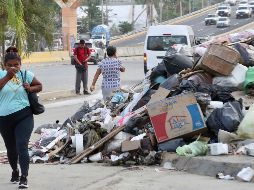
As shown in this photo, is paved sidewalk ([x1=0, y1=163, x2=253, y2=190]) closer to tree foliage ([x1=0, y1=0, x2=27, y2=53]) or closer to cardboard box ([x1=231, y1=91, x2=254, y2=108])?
cardboard box ([x1=231, y1=91, x2=254, y2=108])

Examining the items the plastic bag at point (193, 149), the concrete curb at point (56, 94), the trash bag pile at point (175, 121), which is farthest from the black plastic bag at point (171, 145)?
the concrete curb at point (56, 94)

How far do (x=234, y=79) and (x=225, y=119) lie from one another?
5.48ft

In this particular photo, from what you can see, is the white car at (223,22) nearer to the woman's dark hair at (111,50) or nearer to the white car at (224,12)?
the white car at (224,12)

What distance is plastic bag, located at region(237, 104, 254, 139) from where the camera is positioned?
8672 millimetres

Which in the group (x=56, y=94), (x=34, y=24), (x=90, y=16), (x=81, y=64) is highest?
(x=90, y=16)

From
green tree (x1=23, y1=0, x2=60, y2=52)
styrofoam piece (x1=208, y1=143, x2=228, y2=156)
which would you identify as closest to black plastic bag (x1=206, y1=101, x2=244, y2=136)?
styrofoam piece (x1=208, y1=143, x2=228, y2=156)

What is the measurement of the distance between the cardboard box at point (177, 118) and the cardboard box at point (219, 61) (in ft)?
5.01

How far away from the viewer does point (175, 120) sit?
9.05 m

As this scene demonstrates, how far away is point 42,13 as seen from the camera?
806 inches

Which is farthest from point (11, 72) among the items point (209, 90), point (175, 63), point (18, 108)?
point (175, 63)

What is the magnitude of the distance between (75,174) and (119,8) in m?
117

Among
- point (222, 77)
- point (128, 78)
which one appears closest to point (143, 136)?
point (222, 77)

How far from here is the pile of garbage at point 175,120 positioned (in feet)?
29.1

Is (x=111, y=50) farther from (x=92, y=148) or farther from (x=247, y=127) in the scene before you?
(x=247, y=127)
